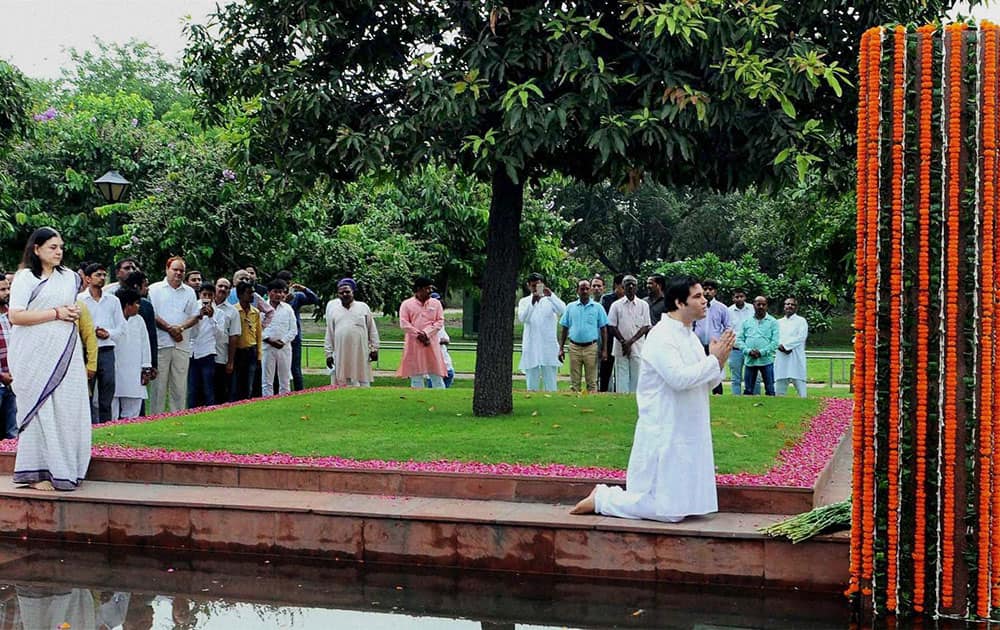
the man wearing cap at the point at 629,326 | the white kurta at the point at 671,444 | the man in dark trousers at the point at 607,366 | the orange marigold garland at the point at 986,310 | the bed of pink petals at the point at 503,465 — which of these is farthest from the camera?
the man in dark trousers at the point at 607,366

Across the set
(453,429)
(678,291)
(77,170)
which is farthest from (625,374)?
(77,170)

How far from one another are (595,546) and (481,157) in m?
3.57

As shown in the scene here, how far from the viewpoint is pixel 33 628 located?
6.30 m

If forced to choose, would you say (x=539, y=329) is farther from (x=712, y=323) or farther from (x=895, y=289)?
(x=895, y=289)

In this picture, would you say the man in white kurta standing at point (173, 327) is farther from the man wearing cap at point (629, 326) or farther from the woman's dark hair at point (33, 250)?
the man wearing cap at point (629, 326)

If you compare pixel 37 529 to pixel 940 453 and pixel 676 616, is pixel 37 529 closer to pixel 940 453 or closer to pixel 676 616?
pixel 676 616

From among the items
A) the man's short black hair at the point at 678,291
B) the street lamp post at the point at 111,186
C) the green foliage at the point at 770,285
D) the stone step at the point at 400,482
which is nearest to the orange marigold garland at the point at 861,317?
the stone step at the point at 400,482

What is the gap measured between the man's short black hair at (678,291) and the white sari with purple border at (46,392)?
454 centimetres

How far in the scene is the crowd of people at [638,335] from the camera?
15.9m

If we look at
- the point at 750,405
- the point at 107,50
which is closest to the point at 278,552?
the point at 750,405

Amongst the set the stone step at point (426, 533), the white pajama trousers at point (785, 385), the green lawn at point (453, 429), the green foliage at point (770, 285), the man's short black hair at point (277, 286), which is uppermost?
the green foliage at point (770, 285)

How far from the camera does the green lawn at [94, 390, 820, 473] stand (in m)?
9.28

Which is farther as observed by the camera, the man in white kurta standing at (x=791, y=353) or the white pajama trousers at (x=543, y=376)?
the white pajama trousers at (x=543, y=376)

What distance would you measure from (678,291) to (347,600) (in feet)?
9.41
